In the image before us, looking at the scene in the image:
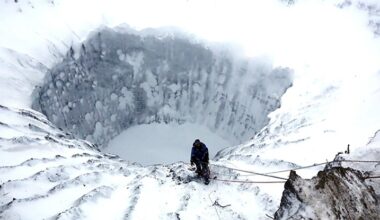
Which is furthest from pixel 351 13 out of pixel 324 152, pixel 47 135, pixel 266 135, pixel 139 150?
pixel 47 135

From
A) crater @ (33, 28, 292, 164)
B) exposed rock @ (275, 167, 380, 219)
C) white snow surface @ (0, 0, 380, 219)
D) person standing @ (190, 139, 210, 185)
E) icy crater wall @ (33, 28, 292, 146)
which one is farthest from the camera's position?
crater @ (33, 28, 292, 164)

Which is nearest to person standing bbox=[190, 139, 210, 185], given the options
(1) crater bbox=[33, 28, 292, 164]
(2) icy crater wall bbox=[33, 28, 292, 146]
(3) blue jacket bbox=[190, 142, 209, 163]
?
(3) blue jacket bbox=[190, 142, 209, 163]

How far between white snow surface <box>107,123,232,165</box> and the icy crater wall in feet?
1.36

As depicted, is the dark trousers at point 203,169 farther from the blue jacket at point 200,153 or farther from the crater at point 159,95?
the crater at point 159,95

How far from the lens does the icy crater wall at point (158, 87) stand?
23781 millimetres

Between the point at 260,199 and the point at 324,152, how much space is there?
121 inches

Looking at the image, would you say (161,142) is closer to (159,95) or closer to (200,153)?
(159,95)

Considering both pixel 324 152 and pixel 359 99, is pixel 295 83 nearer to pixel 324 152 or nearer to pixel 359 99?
pixel 359 99

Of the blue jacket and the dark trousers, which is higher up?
the blue jacket

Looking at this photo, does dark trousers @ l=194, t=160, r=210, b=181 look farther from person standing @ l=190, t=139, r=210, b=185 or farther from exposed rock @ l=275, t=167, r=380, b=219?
exposed rock @ l=275, t=167, r=380, b=219

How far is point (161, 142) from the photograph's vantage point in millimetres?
25578

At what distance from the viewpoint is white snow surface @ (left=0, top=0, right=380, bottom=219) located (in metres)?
11.9

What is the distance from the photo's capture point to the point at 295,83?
2094 centimetres

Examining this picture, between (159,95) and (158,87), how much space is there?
0.49 m
